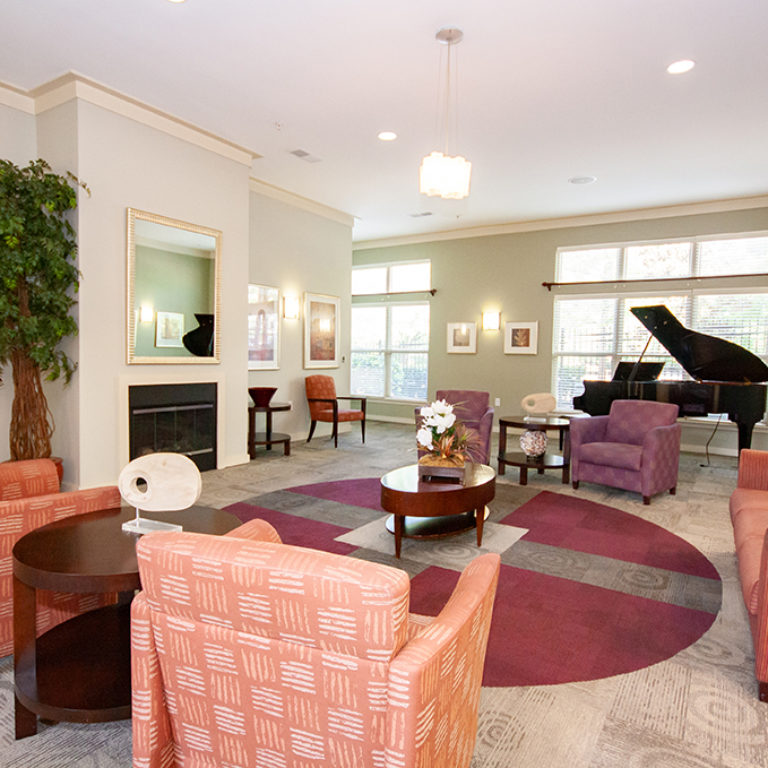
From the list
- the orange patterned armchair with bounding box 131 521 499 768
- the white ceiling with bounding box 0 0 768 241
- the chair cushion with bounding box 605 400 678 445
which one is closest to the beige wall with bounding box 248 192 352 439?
the white ceiling with bounding box 0 0 768 241

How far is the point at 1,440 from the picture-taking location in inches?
179

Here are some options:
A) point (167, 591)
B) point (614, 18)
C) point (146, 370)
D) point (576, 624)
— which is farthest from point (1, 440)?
point (614, 18)

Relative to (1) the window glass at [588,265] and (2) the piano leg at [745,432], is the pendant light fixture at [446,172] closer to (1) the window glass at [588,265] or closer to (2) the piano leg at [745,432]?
(2) the piano leg at [745,432]

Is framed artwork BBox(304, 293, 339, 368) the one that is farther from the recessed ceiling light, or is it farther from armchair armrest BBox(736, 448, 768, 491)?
armchair armrest BBox(736, 448, 768, 491)

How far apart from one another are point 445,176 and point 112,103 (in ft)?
9.96

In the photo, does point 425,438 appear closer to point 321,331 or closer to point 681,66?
point 681,66

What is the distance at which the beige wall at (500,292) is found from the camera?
26.6 feet

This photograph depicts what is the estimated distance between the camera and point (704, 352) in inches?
230

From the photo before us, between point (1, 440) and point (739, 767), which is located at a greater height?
point (1, 440)

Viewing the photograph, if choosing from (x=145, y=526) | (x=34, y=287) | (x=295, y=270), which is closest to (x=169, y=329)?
(x=34, y=287)

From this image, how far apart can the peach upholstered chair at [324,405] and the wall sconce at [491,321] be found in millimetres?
2664

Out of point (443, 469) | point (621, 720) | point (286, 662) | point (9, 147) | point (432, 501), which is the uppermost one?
point (9, 147)

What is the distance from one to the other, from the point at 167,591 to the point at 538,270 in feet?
26.4

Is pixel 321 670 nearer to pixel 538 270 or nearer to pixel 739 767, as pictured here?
pixel 739 767
